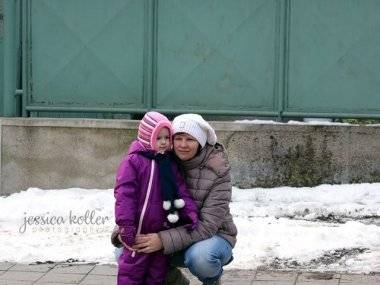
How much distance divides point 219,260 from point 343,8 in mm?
4555

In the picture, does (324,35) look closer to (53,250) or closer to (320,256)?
(320,256)

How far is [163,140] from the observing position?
411cm

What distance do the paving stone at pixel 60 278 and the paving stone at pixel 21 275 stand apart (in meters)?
0.07

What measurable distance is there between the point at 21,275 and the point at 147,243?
1.76 m

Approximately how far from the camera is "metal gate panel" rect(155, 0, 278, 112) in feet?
26.0

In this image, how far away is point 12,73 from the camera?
26.9 ft

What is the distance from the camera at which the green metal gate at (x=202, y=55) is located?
7.87 meters

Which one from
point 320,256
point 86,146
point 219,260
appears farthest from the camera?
point 86,146

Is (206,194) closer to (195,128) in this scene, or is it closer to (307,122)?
(195,128)

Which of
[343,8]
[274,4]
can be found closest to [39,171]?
[274,4]

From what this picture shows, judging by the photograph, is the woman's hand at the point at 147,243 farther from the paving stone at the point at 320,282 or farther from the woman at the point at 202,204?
the paving stone at the point at 320,282

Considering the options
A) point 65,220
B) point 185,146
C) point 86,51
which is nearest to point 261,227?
point 65,220

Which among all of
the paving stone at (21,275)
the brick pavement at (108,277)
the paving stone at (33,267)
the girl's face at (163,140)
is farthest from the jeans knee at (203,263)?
the paving stone at (33,267)

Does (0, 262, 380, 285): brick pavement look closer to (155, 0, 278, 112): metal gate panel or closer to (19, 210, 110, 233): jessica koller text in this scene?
(19, 210, 110, 233): jessica koller text
